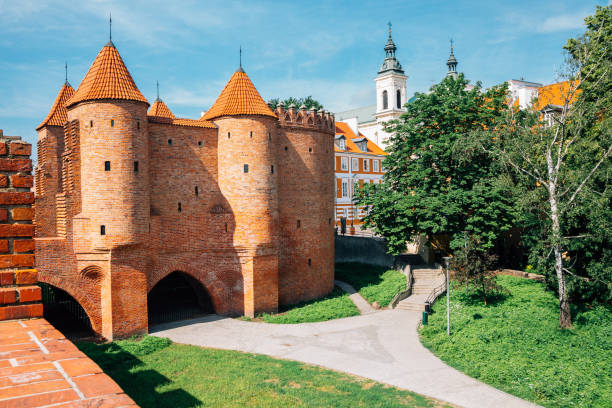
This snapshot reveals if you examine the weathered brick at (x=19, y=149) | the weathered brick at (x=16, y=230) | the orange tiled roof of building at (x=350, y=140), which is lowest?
the weathered brick at (x=16, y=230)

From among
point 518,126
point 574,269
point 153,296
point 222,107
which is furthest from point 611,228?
point 153,296

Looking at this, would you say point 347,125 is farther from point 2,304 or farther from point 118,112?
point 2,304

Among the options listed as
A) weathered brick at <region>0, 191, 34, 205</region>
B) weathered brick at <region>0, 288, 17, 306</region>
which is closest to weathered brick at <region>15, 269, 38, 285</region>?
weathered brick at <region>0, 288, 17, 306</region>

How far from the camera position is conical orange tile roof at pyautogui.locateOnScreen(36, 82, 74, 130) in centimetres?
2458

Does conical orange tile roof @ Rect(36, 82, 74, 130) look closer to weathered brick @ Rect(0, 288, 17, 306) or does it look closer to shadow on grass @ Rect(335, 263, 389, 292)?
shadow on grass @ Rect(335, 263, 389, 292)

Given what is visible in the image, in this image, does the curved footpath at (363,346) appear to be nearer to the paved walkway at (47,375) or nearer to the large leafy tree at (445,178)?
the large leafy tree at (445,178)

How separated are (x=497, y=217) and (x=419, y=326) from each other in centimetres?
868

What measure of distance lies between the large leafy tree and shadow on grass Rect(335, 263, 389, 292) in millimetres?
3387

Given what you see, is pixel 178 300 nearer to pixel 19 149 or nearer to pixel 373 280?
pixel 373 280

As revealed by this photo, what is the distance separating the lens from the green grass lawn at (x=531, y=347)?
48.2 feet

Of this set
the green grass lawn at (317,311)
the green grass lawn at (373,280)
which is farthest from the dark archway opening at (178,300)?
the green grass lawn at (373,280)

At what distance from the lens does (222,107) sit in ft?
81.2

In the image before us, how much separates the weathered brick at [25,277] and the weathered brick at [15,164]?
1105 millimetres

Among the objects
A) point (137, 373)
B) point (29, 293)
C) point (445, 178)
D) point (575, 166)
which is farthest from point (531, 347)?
point (29, 293)
